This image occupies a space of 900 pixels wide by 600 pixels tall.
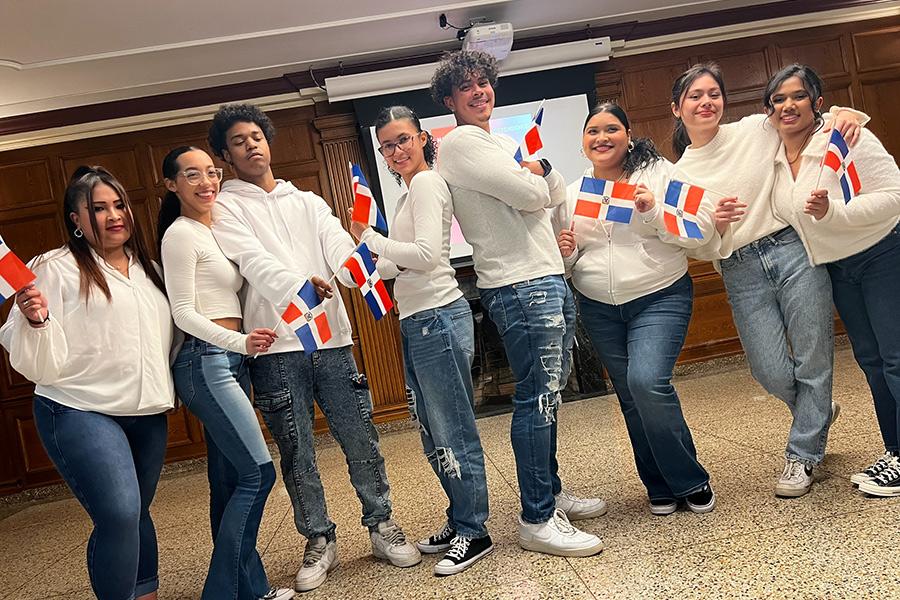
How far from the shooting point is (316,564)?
8.03 feet

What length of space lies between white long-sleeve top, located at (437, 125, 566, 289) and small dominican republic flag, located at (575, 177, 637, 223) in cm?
14

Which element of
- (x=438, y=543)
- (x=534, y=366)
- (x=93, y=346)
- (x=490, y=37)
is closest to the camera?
(x=93, y=346)

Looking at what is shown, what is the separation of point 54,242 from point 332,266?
13.1 feet

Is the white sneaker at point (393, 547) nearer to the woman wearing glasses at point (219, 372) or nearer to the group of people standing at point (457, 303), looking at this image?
the group of people standing at point (457, 303)

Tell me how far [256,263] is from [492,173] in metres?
0.75

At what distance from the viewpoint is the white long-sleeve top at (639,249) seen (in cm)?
240

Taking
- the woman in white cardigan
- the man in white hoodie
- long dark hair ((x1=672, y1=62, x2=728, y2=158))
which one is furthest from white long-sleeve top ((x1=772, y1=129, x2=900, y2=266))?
the man in white hoodie

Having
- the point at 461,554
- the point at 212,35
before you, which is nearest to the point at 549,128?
the point at 212,35

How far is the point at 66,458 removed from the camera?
6.58ft

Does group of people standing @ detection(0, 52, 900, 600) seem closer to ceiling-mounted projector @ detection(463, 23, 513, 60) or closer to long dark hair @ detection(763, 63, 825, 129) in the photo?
long dark hair @ detection(763, 63, 825, 129)

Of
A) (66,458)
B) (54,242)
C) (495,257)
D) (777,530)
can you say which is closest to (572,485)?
(777,530)

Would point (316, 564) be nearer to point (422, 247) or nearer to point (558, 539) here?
point (558, 539)

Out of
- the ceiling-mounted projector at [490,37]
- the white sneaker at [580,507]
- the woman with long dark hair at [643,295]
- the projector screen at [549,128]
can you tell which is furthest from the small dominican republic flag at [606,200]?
the projector screen at [549,128]

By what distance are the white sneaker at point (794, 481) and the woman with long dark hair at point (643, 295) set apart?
22cm
